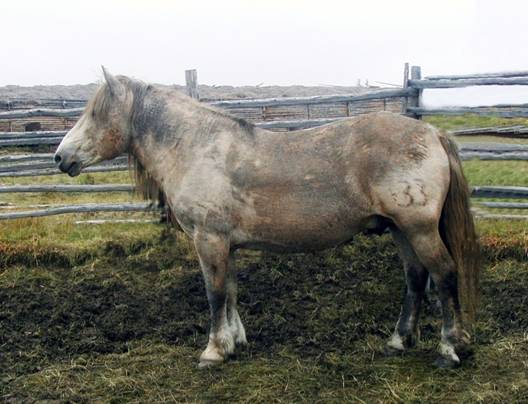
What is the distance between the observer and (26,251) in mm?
7055

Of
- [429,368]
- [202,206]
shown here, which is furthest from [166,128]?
[429,368]

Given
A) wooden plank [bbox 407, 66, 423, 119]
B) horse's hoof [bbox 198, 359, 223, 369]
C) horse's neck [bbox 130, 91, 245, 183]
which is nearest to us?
horse's hoof [bbox 198, 359, 223, 369]

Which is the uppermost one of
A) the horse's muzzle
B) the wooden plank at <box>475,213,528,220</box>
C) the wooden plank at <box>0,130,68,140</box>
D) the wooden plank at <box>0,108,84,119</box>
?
the wooden plank at <box>0,108,84,119</box>

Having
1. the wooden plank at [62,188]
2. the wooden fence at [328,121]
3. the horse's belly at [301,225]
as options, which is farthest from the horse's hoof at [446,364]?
the wooden plank at [62,188]

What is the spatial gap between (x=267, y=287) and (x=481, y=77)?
361cm

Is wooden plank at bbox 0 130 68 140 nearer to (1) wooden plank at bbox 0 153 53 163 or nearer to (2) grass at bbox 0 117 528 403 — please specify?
Answer: (1) wooden plank at bbox 0 153 53 163

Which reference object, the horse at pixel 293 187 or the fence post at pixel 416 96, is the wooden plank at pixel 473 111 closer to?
the fence post at pixel 416 96

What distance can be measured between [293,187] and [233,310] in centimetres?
117

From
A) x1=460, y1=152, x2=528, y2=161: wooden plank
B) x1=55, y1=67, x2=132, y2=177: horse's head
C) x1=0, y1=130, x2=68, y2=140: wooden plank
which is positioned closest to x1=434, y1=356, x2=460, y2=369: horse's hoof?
x1=55, y1=67, x2=132, y2=177: horse's head

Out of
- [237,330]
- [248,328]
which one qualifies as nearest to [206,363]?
[237,330]

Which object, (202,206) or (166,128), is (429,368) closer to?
(202,206)

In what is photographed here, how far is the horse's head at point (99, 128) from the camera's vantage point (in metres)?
4.84

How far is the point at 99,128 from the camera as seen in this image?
486 centimetres

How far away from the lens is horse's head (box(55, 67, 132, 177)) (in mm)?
4840
